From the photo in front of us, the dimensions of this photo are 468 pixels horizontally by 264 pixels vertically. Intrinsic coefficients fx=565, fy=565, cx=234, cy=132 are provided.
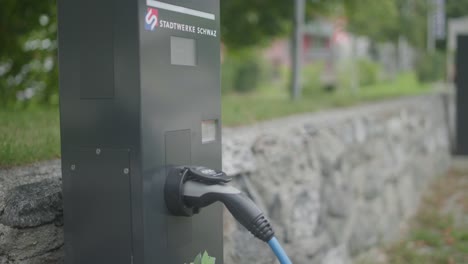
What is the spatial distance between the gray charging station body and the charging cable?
0.11 feet

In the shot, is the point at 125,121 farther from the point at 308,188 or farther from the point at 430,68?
the point at 430,68

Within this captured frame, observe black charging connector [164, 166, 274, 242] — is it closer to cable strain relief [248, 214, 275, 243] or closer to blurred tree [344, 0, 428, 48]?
cable strain relief [248, 214, 275, 243]

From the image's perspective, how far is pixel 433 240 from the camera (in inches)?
191

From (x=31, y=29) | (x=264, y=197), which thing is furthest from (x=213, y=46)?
(x=31, y=29)

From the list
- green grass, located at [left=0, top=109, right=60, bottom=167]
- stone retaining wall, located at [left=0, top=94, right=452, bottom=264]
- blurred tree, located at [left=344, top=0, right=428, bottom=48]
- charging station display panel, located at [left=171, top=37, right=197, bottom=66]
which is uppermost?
blurred tree, located at [left=344, top=0, right=428, bottom=48]

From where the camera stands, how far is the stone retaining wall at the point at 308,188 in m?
1.78

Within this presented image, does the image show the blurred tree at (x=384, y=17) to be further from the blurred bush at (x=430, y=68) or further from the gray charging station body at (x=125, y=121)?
the gray charging station body at (x=125, y=121)

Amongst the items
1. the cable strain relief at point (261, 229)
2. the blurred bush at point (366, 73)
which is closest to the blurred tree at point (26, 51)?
the cable strain relief at point (261, 229)

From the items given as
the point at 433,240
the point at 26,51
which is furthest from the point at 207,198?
the point at 26,51

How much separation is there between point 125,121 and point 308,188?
213 cm

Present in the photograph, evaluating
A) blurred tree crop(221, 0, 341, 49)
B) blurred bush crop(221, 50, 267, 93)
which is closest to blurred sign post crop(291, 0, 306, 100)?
blurred tree crop(221, 0, 341, 49)

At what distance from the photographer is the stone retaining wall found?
1.78 m

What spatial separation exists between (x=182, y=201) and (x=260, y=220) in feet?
0.75

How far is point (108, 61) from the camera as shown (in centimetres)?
152
